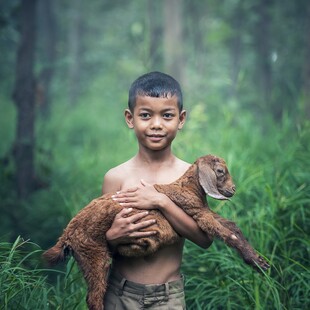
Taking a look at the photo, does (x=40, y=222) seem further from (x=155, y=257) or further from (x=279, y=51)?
(x=279, y=51)

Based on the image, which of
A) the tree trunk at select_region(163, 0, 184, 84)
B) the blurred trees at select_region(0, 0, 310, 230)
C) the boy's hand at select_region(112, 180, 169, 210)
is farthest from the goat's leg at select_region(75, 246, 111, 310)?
the tree trunk at select_region(163, 0, 184, 84)

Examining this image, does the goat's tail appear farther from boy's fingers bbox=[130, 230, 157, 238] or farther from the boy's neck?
the boy's neck

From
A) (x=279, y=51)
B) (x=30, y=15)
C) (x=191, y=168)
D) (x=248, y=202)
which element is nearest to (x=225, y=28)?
(x=279, y=51)

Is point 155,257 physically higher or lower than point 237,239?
lower

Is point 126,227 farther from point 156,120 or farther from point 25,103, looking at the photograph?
point 25,103

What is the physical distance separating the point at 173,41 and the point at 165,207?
860 cm

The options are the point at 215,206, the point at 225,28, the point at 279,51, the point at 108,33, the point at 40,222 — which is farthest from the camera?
the point at 108,33

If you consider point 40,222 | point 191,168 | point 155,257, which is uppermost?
point 191,168

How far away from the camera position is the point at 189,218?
2.40 meters

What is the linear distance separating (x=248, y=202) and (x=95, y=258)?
2.30m

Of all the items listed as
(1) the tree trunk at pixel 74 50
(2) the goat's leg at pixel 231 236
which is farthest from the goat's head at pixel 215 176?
(1) the tree trunk at pixel 74 50

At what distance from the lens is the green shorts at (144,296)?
2.39 m

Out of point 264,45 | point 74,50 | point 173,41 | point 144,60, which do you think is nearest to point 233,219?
point 144,60

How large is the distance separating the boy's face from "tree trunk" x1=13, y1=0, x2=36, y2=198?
4227 mm
